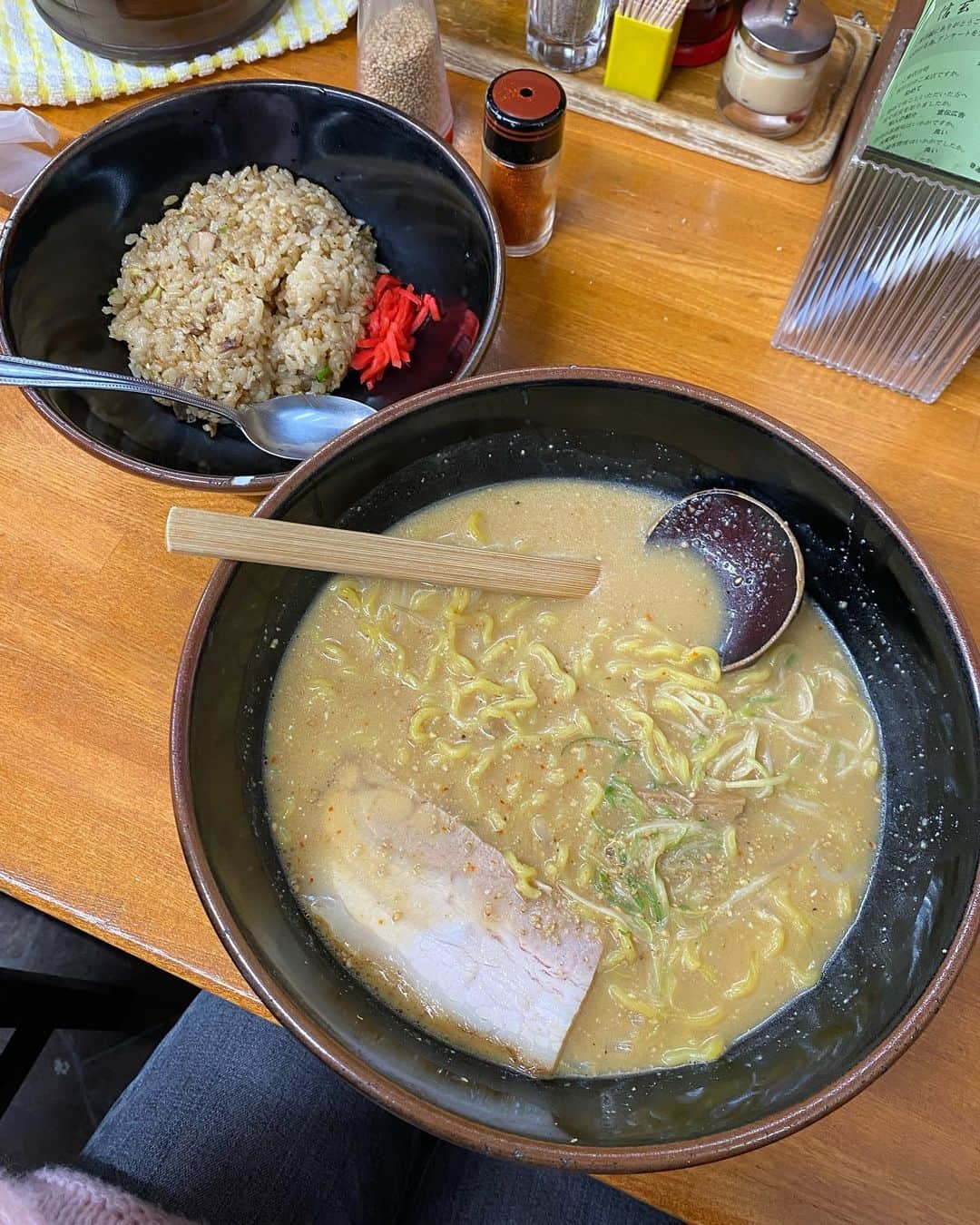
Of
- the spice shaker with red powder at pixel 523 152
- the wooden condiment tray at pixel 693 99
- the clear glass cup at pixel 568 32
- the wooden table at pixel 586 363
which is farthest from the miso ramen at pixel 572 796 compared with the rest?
the clear glass cup at pixel 568 32

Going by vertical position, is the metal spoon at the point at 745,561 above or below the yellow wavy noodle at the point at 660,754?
above

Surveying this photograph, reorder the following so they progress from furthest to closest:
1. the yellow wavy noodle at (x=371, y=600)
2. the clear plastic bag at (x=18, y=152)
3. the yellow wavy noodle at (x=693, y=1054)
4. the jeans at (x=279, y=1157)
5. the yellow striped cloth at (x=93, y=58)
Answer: the yellow striped cloth at (x=93, y=58), the clear plastic bag at (x=18, y=152), the jeans at (x=279, y=1157), the yellow wavy noodle at (x=371, y=600), the yellow wavy noodle at (x=693, y=1054)

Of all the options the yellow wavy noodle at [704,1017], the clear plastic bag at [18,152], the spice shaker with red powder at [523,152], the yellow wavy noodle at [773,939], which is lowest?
the yellow wavy noodle at [704,1017]

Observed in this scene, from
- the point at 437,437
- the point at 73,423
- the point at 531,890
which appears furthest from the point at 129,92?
the point at 531,890

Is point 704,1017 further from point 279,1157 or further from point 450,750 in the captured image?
point 279,1157

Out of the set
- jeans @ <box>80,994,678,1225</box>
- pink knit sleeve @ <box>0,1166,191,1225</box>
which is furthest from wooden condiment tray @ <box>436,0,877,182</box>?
pink knit sleeve @ <box>0,1166,191,1225</box>

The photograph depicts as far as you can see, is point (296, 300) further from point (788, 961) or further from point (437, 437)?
point (788, 961)

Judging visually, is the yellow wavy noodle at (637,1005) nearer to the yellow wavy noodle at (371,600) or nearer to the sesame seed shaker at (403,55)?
the yellow wavy noodle at (371,600)
